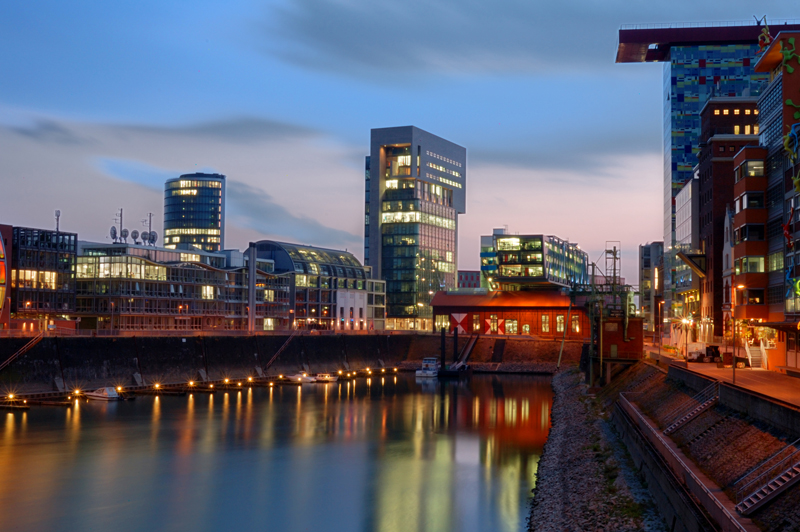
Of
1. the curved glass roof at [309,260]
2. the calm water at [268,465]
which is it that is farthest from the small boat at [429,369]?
the curved glass roof at [309,260]

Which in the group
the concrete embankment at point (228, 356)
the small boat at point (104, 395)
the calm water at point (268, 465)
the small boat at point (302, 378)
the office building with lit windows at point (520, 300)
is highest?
the office building with lit windows at point (520, 300)

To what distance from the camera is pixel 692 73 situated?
156250 millimetres

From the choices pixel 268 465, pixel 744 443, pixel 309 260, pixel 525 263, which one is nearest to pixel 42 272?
pixel 309 260

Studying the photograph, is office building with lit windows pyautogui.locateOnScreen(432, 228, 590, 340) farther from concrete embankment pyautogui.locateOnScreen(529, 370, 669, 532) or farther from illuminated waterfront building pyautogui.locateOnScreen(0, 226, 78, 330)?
concrete embankment pyautogui.locateOnScreen(529, 370, 669, 532)

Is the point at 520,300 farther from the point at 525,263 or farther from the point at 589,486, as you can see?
the point at 589,486

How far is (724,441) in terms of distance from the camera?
33438 mm

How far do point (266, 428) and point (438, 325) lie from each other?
340ft

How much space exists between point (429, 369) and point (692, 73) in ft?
274

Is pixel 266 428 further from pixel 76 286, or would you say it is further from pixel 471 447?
pixel 76 286

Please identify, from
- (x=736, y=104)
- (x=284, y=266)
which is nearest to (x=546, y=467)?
(x=736, y=104)

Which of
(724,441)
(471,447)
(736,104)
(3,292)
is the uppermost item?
(736,104)

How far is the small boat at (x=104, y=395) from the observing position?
78750mm

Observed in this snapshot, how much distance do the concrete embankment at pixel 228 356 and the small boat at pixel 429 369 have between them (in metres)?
9.16

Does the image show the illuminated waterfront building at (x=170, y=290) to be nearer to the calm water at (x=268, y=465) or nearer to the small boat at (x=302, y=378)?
the small boat at (x=302, y=378)
